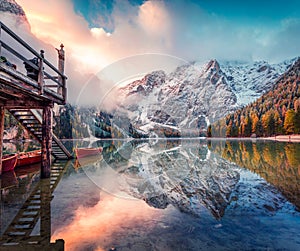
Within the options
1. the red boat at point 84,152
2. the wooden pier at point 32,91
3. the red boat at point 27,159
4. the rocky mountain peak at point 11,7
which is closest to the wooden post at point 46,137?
the wooden pier at point 32,91

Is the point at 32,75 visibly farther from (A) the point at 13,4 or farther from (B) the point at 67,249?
(A) the point at 13,4

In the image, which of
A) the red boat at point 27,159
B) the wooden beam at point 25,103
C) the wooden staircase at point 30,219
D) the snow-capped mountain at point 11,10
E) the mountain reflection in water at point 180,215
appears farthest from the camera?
the snow-capped mountain at point 11,10

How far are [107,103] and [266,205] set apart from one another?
22.9m

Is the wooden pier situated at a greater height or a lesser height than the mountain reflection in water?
greater

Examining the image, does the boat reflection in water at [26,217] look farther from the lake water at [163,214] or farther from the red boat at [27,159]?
the red boat at [27,159]

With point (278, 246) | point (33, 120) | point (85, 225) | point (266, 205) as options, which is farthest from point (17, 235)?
point (33, 120)

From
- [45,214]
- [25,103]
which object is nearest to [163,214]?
[45,214]

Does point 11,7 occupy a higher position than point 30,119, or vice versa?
point 11,7

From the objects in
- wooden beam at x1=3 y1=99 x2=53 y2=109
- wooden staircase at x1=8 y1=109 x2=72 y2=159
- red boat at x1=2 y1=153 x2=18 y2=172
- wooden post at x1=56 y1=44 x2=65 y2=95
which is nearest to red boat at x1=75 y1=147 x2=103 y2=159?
wooden staircase at x1=8 y1=109 x2=72 y2=159

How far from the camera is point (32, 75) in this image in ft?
34.0

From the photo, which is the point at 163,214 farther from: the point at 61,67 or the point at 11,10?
the point at 11,10

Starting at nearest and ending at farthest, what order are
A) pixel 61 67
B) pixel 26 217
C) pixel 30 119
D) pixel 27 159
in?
pixel 26 217 < pixel 61 67 < pixel 30 119 < pixel 27 159

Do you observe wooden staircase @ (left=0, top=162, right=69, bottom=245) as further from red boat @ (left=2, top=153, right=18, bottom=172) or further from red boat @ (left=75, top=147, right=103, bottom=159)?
red boat @ (left=75, top=147, right=103, bottom=159)

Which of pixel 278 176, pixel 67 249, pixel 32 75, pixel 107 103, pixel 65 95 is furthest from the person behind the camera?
pixel 107 103
